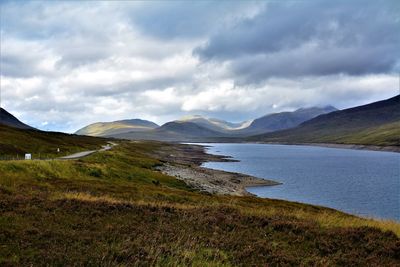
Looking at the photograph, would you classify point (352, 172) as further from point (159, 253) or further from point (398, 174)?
point (159, 253)

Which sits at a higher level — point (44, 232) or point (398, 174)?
point (44, 232)

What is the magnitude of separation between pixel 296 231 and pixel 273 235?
145 cm

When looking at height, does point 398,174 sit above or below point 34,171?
below

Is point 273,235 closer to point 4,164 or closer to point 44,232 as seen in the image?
point 44,232

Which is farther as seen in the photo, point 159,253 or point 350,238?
point 350,238

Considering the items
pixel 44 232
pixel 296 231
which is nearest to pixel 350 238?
pixel 296 231

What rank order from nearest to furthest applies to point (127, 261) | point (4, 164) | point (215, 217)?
1. point (127, 261)
2. point (215, 217)
3. point (4, 164)

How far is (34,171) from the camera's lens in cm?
4841

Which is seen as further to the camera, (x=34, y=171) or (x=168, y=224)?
(x=34, y=171)

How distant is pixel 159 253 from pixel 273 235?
6.55 meters

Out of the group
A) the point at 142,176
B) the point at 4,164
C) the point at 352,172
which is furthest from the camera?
the point at 352,172

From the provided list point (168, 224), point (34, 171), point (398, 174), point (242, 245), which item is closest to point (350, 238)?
point (242, 245)

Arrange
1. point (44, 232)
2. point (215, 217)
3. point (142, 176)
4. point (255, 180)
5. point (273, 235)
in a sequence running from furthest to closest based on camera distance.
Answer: point (255, 180) → point (142, 176) → point (215, 217) → point (273, 235) → point (44, 232)

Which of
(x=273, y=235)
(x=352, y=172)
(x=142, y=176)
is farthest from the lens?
(x=352, y=172)
